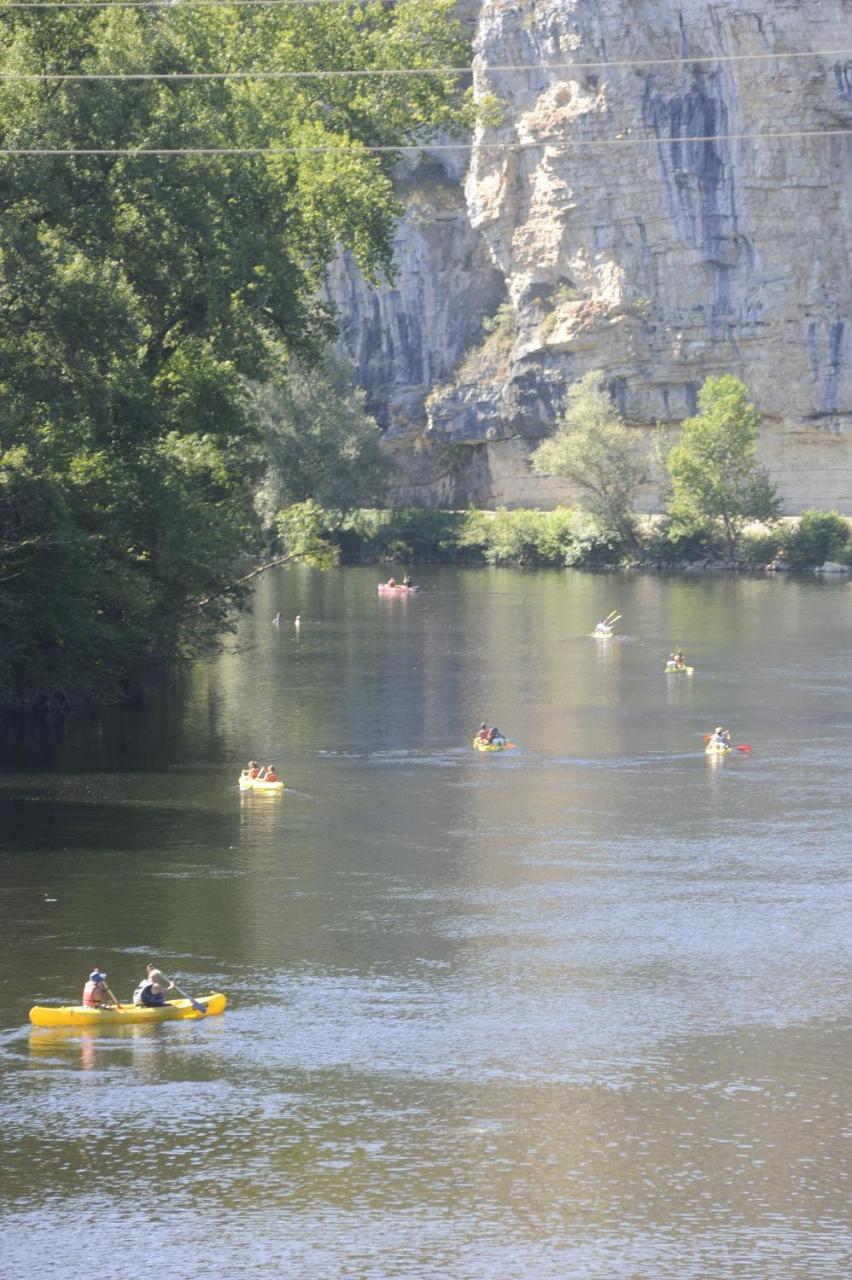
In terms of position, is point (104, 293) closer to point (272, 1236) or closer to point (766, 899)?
point (766, 899)

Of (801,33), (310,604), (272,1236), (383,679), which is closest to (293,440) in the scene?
(310,604)

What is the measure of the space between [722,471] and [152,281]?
198ft

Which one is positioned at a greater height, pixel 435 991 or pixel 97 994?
pixel 97 994

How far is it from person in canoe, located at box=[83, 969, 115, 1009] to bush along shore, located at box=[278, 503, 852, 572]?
74.1 m

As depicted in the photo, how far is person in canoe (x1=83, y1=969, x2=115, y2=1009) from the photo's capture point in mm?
26828

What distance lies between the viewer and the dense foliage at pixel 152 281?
4450cm

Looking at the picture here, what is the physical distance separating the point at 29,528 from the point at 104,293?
6071 millimetres

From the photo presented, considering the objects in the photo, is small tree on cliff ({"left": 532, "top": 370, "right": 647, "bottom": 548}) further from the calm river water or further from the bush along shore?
the calm river water

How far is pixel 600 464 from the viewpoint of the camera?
107 m

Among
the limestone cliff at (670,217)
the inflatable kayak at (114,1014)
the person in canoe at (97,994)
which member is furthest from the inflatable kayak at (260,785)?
the limestone cliff at (670,217)

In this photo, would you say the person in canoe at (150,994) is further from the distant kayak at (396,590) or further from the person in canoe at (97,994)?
the distant kayak at (396,590)

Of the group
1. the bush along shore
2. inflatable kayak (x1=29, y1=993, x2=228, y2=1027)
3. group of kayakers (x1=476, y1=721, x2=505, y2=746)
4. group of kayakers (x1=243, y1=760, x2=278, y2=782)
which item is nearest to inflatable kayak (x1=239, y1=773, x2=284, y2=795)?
group of kayakers (x1=243, y1=760, x2=278, y2=782)

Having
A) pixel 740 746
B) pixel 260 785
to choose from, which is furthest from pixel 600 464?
pixel 260 785

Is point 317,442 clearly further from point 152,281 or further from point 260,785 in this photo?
point 260,785
